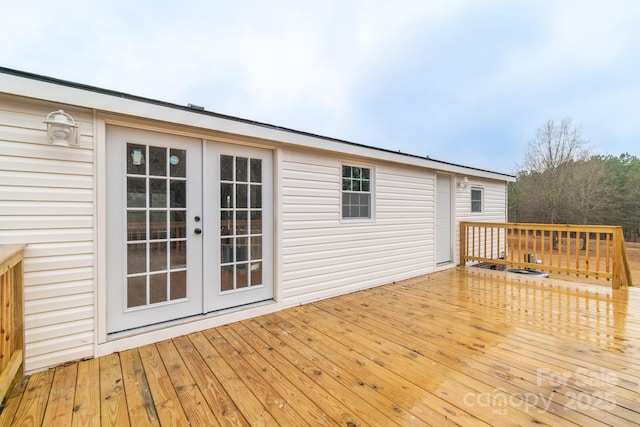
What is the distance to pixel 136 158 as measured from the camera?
8.38 ft

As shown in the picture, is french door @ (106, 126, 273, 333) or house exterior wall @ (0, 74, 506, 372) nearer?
house exterior wall @ (0, 74, 506, 372)

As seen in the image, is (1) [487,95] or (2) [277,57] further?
(1) [487,95]

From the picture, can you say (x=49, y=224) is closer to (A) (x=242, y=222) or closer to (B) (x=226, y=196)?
(B) (x=226, y=196)

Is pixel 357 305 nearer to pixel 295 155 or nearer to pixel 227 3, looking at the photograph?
pixel 295 155

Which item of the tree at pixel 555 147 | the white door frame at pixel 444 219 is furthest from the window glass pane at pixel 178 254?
the tree at pixel 555 147

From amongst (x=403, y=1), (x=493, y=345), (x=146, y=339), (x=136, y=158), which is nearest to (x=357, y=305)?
(x=493, y=345)

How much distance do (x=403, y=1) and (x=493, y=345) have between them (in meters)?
7.63

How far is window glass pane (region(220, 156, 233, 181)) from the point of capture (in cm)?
304

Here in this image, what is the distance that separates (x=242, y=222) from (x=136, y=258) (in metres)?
1.10

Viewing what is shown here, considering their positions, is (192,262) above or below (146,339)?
above

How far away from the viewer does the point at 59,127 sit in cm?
207

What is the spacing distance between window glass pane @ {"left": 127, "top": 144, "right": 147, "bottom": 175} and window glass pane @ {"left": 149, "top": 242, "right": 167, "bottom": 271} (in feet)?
2.36

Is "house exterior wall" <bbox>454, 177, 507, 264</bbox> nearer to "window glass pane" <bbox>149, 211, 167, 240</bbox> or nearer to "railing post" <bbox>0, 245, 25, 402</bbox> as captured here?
"window glass pane" <bbox>149, 211, 167, 240</bbox>

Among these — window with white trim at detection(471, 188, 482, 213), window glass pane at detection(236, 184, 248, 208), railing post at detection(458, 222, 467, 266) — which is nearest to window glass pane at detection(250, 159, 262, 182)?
window glass pane at detection(236, 184, 248, 208)
